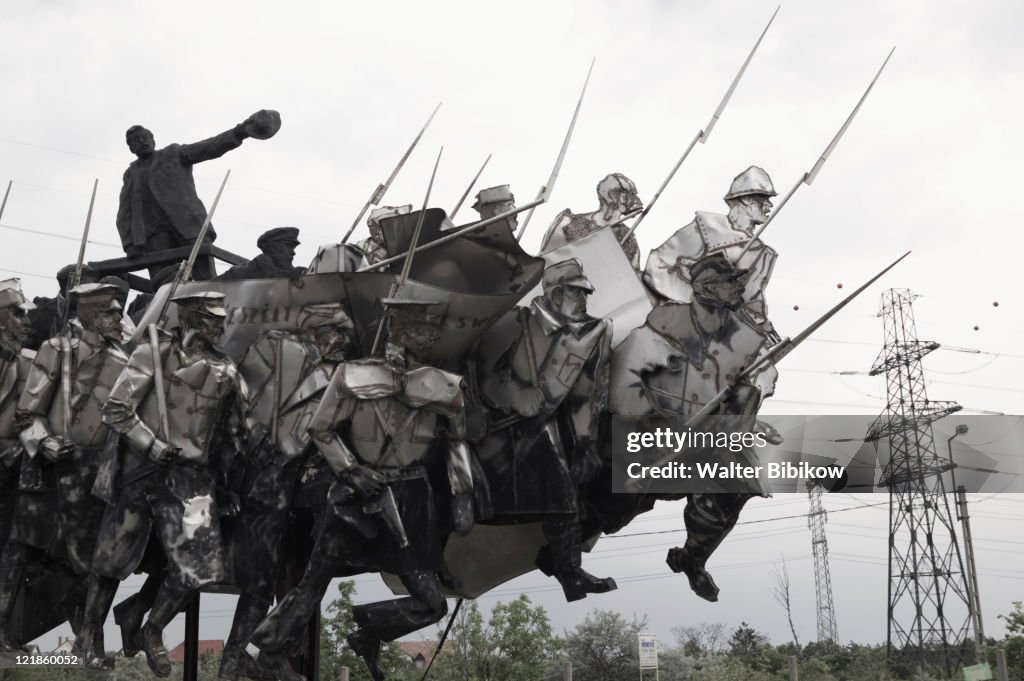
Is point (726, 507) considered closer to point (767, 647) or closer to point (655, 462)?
point (655, 462)

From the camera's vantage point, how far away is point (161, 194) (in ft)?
45.0

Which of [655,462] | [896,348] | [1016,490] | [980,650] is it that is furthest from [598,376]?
[896,348]

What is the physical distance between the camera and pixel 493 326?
36.0 feet

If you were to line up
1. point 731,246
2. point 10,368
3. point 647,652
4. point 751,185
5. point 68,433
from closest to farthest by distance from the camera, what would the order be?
1. point 68,433
2. point 10,368
3. point 731,246
4. point 751,185
5. point 647,652

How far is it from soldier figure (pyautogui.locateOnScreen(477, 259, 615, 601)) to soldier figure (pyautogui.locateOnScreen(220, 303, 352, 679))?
1.21 m

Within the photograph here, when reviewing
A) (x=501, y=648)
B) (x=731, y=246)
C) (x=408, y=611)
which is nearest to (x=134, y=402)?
(x=408, y=611)

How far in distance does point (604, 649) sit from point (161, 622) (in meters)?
16.2

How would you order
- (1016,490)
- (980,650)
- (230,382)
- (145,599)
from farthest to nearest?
(980,650) < (1016,490) < (145,599) < (230,382)

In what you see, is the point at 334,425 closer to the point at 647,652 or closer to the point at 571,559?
the point at 571,559

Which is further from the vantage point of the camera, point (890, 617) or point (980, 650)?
point (890, 617)

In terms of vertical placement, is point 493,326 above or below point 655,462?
above

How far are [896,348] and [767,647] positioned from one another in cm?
784

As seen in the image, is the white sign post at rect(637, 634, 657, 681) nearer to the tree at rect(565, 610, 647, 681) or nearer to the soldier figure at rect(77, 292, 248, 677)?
the tree at rect(565, 610, 647, 681)

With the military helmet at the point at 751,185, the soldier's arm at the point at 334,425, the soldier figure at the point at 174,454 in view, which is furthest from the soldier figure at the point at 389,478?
the military helmet at the point at 751,185
